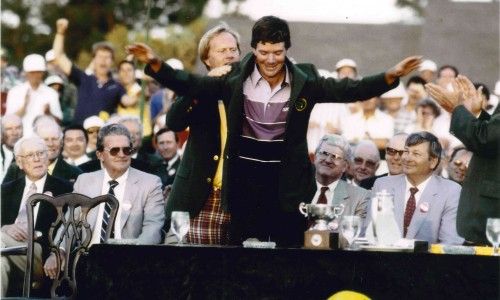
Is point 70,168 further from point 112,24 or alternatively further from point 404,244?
point 112,24

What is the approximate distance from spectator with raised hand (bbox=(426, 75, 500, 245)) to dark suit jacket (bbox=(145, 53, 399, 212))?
20.2 inches

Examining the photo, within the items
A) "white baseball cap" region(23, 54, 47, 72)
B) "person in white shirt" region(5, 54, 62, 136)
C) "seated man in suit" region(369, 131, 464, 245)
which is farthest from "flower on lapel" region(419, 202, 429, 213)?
"white baseball cap" region(23, 54, 47, 72)

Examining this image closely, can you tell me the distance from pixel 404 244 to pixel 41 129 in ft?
19.1

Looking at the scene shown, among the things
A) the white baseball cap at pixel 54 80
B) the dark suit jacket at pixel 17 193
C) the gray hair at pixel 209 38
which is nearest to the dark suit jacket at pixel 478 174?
the gray hair at pixel 209 38

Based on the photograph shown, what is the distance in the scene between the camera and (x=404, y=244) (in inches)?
272

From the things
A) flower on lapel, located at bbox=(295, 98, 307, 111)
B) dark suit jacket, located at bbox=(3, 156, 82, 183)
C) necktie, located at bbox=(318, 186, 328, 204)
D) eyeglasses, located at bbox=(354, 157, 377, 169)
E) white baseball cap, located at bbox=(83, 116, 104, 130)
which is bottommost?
necktie, located at bbox=(318, 186, 328, 204)

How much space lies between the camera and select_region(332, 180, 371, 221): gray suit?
921 cm

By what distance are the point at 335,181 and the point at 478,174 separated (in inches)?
68.7

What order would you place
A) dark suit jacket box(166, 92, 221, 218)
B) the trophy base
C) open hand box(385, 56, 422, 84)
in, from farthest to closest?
dark suit jacket box(166, 92, 221, 218)
open hand box(385, 56, 422, 84)
the trophy base

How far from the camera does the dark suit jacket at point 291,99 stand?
733cm

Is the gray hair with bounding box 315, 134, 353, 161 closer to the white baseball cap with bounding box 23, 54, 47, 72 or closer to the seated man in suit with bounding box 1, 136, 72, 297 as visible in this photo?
the seated man in suit with bounding box 1, 136, 72, 297

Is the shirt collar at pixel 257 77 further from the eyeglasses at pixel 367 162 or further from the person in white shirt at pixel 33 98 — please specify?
the person in white shirt at pixel 33 98

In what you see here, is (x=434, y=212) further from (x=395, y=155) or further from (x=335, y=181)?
(x=395, y=155)

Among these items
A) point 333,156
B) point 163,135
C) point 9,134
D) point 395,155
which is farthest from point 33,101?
point 333,156
